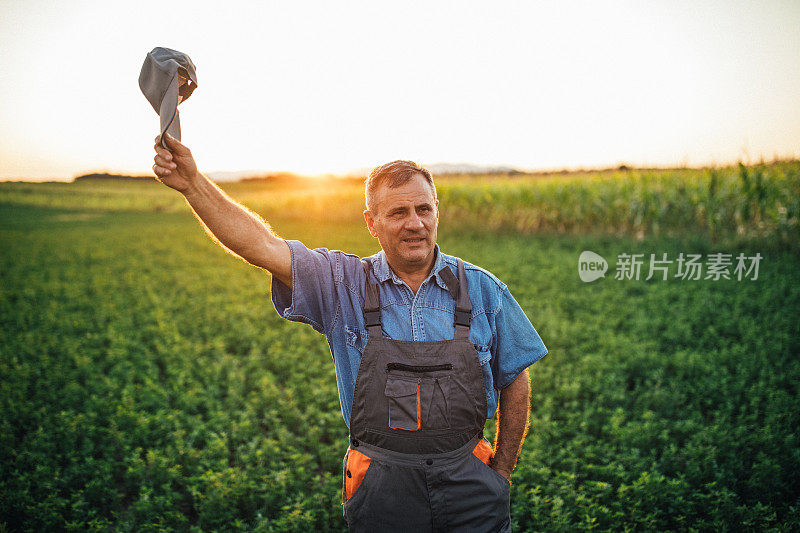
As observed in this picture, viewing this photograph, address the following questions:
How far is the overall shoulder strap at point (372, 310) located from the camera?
2057 millimetres

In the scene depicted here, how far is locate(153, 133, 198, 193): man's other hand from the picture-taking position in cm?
183

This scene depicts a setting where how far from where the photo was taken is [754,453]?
4.13 meters

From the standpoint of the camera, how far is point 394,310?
7.00 feet

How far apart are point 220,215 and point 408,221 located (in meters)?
0.77

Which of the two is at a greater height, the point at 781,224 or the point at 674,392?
the point at 781,224

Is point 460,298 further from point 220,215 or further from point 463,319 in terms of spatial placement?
point 220,215

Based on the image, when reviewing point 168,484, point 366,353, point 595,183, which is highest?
point 595,183

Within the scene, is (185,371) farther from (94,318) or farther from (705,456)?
(705,456)

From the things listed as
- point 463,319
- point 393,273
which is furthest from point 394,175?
point 463,319

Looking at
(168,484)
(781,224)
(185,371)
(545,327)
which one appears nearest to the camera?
(168,484)

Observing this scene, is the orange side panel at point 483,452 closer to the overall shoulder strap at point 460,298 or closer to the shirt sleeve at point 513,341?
the shirt sleeve at point 513,341

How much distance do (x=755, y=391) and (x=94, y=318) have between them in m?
9.60

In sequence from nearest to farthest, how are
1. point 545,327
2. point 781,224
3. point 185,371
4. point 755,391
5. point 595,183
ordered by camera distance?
1. point 755,391
2. point 185,371
3. point 545,327
4. point 781,224
5. point 595,183

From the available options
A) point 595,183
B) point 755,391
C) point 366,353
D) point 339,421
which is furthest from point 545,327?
point 595,183
